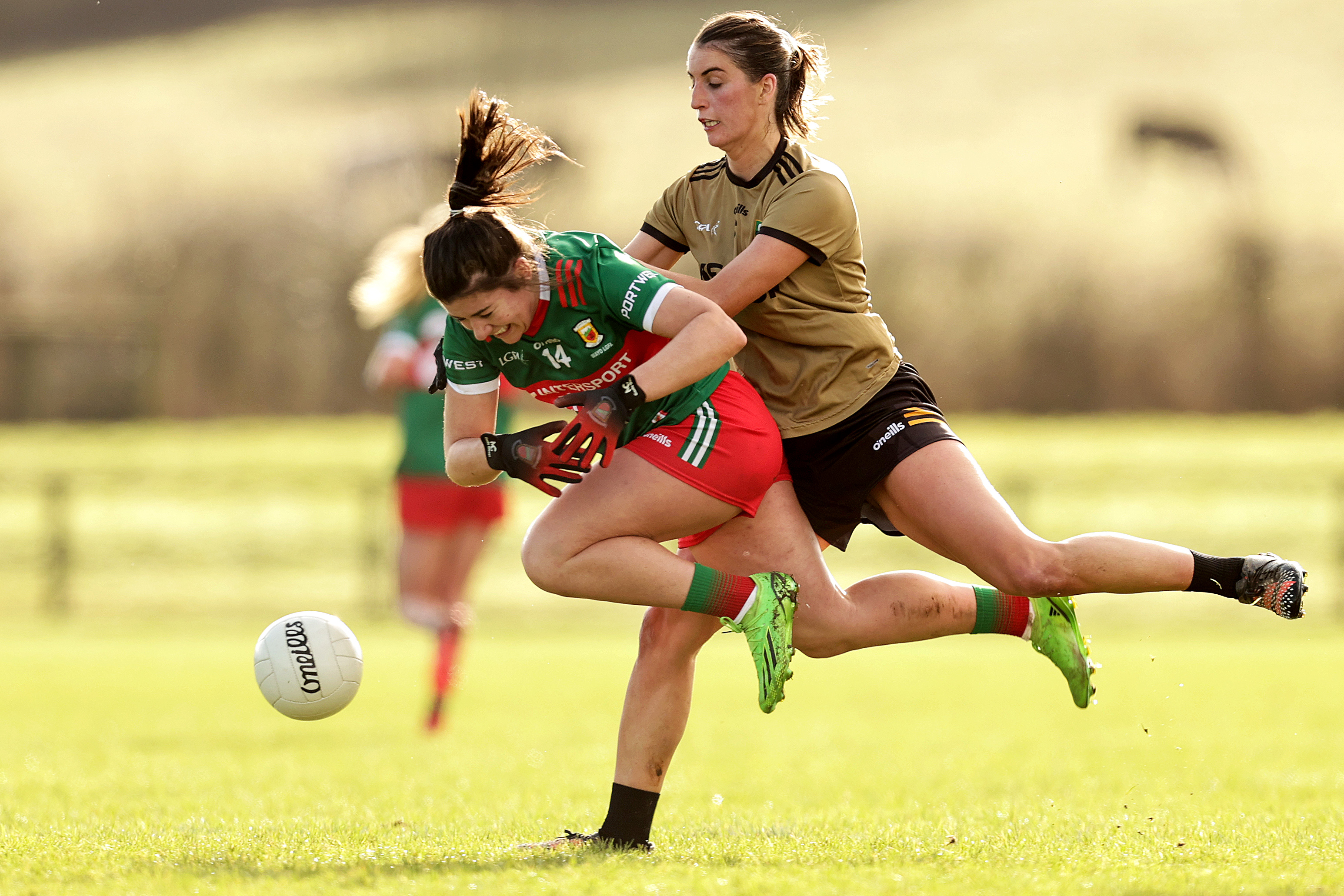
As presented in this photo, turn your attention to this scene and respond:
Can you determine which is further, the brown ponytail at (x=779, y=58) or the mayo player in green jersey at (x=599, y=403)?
the brown ponytail at (x=779, y=58)

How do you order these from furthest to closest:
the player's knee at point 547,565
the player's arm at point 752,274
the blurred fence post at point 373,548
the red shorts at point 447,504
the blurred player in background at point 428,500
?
1. the blurred fence post at point 373,548
2. the red shorts at point 447,504
3. the blurred player in background at point 428,500
4. the player's arm at point 752,274
5. the player's knee at point 547,565

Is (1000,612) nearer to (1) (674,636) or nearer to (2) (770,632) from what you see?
(2) (770,632)

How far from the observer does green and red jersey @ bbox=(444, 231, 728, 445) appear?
3750 mm

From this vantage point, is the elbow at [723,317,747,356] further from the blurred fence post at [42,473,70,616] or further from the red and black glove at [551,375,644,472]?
the blurred fence post at [42,473,70,616]

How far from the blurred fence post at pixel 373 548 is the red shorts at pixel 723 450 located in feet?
40.4

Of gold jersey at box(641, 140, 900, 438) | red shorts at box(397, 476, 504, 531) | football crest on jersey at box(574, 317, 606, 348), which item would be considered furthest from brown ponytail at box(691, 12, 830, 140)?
red shorts at box(397, 476, 504, 531)

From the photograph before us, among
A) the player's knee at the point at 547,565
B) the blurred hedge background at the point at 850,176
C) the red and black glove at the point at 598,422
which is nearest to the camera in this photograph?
the red and black glove at the point at 598,422

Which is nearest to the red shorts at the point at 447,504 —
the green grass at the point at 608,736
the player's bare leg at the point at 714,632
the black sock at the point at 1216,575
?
the green grass at the point at 608,736

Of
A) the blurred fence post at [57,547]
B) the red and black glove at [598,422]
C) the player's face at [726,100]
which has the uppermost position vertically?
the player's face at [726,100]

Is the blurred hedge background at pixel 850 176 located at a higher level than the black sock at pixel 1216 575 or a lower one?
higher

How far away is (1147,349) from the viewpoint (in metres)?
24.2

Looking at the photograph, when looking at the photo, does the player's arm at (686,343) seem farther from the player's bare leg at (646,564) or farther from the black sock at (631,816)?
the black sock at (631,816)

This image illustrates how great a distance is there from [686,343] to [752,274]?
35 centimetres

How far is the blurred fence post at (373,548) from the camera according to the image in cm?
Answer: 1573
